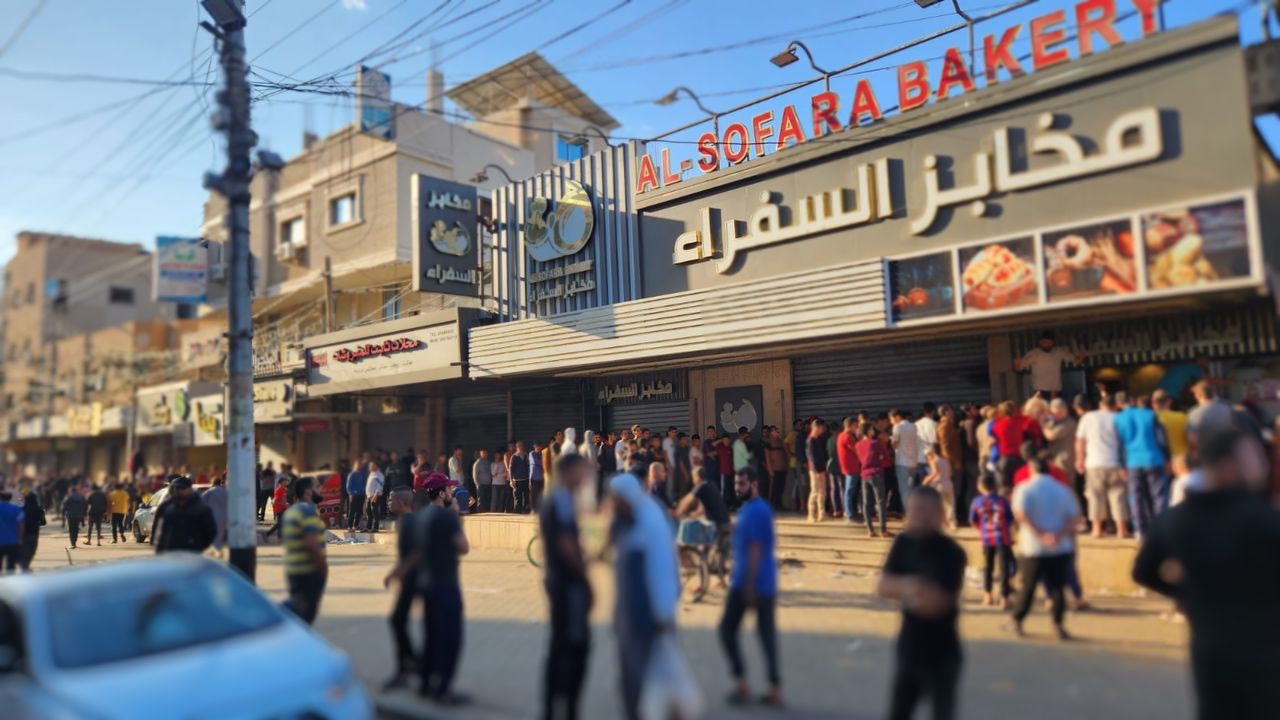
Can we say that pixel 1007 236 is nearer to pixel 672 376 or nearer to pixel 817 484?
pixel 817 484

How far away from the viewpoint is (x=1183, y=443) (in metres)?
8.73

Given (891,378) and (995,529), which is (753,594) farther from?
(891,378)

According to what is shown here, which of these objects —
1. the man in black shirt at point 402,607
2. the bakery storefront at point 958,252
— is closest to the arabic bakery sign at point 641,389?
the bakery storefront at point 958,252

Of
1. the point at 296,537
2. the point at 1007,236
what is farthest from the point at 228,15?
the point at 1007,236

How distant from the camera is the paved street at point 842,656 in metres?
5.70

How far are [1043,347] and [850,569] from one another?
4.34 metres

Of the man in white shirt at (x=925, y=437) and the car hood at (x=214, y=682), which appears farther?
the man in white shirt at (x=925, y=437)

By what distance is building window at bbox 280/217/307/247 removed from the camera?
26.8 metres

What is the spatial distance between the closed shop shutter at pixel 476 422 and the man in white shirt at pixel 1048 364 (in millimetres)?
12465

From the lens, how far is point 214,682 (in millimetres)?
4621

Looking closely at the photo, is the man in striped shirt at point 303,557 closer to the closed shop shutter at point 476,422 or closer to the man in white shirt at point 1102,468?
the man in white shirt at point 1102,468

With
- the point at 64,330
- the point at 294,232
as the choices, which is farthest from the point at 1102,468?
the point at 64,330

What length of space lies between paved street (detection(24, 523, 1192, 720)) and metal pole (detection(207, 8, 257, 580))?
4.96 feet

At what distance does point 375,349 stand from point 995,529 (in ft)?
46.3
